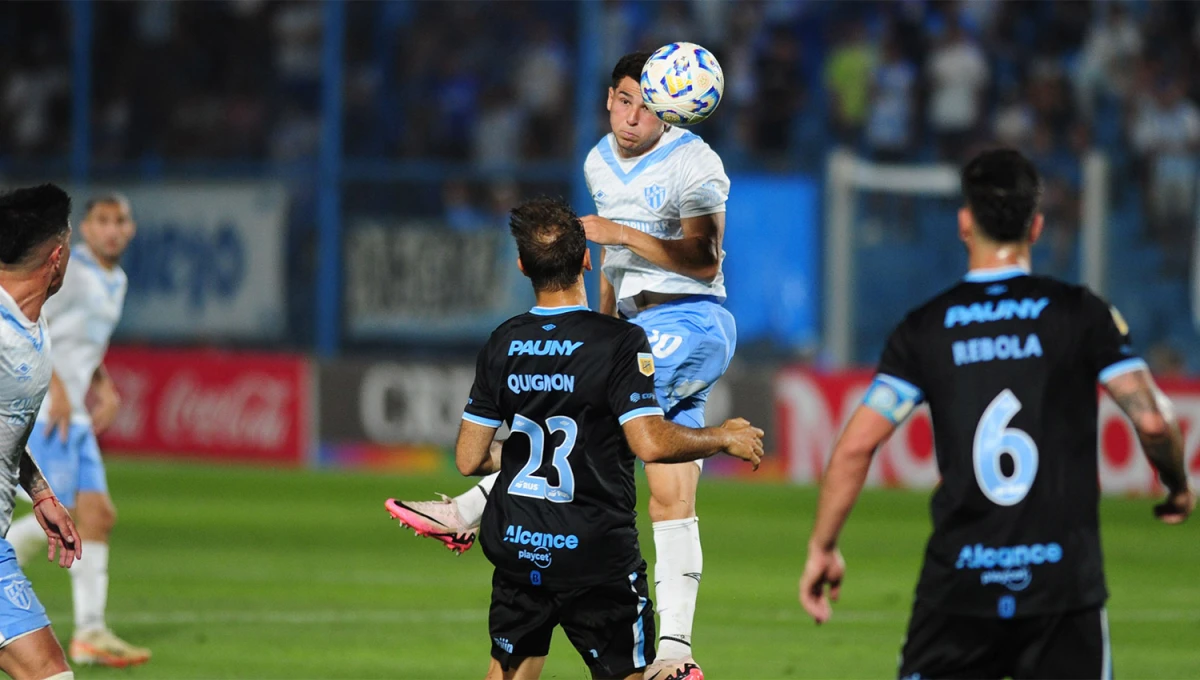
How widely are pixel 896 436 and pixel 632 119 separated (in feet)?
38.0

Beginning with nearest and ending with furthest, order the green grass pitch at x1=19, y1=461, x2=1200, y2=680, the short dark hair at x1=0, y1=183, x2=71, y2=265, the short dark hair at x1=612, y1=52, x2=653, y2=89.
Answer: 1. the short dark hair at x1=0, y1=183, x2=71, y2=265
2. the short dark hair at x1=612, y1=52, x2=653, y2=89
3. the green grass pitch at x1=19, y1=461, x2=1200, y2=680

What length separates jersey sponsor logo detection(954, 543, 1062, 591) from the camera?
4906mm

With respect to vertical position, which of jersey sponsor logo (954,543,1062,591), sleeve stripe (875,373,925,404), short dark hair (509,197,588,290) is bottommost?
jersey sponsor logo (954,543,1062,591)

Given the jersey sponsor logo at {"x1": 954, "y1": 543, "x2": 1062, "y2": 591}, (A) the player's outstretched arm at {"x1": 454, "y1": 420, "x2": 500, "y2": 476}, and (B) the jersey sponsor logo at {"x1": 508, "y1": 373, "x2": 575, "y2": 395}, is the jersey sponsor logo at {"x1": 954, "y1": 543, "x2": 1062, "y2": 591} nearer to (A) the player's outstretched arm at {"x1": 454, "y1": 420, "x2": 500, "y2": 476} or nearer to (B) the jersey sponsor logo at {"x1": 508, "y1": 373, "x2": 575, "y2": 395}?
(B) the jersey sponsor logo at {"x1": 508, "y1": 373, "x2": 575, "y2": 395}

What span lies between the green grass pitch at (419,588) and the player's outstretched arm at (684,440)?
2.92 m

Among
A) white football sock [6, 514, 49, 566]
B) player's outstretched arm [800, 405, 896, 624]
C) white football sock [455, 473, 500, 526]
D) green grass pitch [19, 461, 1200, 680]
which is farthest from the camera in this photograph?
white football sock [6, 514, 49, 566]

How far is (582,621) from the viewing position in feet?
19.8

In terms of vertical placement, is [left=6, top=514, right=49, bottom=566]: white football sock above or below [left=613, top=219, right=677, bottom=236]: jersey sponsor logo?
below

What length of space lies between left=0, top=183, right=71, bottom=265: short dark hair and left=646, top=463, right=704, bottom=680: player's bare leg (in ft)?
7.89

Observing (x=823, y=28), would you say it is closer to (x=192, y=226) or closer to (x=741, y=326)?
(x=741, y=326)

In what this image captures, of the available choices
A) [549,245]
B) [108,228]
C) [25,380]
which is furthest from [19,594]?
[108,228]

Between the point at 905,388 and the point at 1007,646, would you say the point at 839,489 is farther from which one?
the point at 1007,646

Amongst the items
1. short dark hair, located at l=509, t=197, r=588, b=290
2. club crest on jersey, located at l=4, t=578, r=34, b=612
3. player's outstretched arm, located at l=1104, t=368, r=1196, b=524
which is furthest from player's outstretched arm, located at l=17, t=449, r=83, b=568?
player's outstretched arm, located at l=1104, t=368, r=1196, b=524

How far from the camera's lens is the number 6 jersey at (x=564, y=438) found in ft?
19.5
